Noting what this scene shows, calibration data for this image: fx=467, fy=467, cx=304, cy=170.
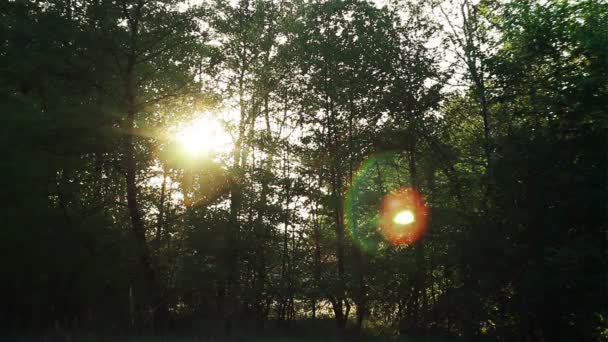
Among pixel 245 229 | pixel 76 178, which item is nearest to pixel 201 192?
pixel 245 229

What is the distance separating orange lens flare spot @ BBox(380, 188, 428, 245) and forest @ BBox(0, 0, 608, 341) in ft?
0.28

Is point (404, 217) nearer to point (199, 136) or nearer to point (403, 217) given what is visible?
point (403, 217)

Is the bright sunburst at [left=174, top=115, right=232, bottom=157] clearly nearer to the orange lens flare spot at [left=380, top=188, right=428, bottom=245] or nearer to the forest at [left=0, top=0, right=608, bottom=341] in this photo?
the forest at [left=0, top=0, right=608, bottom=341]

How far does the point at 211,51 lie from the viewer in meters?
18.5

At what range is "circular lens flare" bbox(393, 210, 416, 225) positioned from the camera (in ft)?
57.5

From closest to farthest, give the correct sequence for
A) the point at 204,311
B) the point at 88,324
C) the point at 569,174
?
1. the point at 569,174
2. the point at 88,324
3. the point at 204,311

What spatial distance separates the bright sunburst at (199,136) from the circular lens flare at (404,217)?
801cm

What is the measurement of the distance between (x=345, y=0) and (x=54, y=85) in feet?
36.6

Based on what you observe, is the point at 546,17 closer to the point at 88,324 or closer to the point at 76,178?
the point at 76,178

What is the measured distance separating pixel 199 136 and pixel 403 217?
9046 mm

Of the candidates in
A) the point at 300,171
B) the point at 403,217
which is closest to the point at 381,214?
the point at 403,217

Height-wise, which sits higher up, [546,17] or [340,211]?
[546,17]

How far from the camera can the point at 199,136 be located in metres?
19.8

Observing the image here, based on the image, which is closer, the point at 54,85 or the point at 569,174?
the point at 569,174
